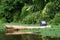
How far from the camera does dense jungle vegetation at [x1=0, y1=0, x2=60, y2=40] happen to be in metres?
25.5

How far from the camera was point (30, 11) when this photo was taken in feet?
92.3

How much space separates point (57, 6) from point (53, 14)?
0.86 meters

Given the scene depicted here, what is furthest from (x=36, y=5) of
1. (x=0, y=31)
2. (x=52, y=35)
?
(x=52, y=35)

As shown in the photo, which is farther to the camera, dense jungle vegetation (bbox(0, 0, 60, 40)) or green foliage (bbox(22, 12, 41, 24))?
green foliage (bbox(22, 12, 41, 24))

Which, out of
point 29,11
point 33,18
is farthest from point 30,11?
point 33,18

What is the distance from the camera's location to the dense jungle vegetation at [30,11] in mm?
25469

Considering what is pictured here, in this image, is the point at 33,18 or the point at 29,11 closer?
the point at 33,18

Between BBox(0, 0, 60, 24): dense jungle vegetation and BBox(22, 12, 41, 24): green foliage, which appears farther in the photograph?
BBox(22, 12, 41, 24): green foliage

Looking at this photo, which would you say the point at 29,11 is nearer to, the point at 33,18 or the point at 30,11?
the point at 30,11

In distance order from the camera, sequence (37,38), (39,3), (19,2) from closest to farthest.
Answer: (37,38) < (39,3) < (19,2)

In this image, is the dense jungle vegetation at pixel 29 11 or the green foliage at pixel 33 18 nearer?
the dense jungle vegetation at pixel 29 11

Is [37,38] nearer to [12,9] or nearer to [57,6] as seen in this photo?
[57,6]

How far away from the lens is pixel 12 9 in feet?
101

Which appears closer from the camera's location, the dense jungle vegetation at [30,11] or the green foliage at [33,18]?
the dense jungle vegetation at [30,11]
